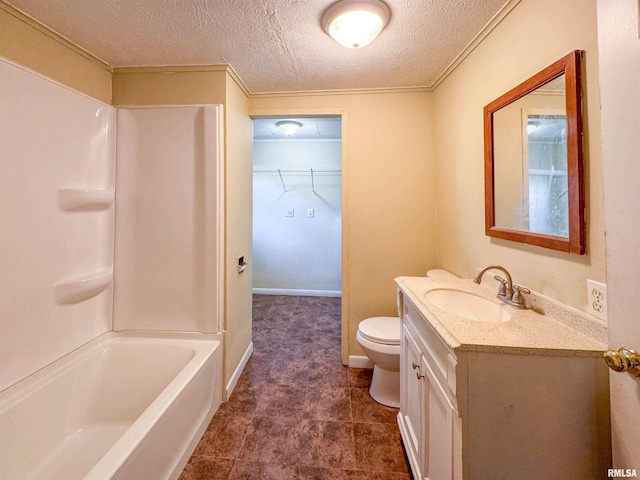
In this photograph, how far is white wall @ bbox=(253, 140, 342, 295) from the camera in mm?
3711

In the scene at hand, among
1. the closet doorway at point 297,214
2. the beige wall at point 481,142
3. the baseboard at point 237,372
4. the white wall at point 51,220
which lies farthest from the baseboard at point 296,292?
the white wall at point 51,220

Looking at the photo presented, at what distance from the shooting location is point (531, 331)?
0.86 m

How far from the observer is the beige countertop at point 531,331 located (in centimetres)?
74

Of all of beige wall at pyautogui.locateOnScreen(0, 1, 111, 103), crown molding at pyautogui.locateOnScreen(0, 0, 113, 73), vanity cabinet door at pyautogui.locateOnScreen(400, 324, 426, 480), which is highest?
crown molding at pyautogui.locateOnScreen(0, 0, 113, 73)

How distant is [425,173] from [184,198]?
5.92 feet

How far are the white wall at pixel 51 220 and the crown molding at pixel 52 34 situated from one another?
276 millimetres

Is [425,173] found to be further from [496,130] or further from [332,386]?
[332,386]

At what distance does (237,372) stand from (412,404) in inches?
50.9

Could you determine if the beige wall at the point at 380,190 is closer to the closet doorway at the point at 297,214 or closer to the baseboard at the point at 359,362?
the baseboard at the point at 359,362

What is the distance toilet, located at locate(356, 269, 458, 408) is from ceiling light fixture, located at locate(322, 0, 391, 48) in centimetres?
145

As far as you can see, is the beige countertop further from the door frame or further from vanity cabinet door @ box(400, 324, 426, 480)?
the door frame

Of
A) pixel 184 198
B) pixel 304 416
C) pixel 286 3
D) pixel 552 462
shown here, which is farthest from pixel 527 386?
pixel 184 198

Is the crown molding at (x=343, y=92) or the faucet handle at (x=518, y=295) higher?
the crown molding at (x=343, y=92)
